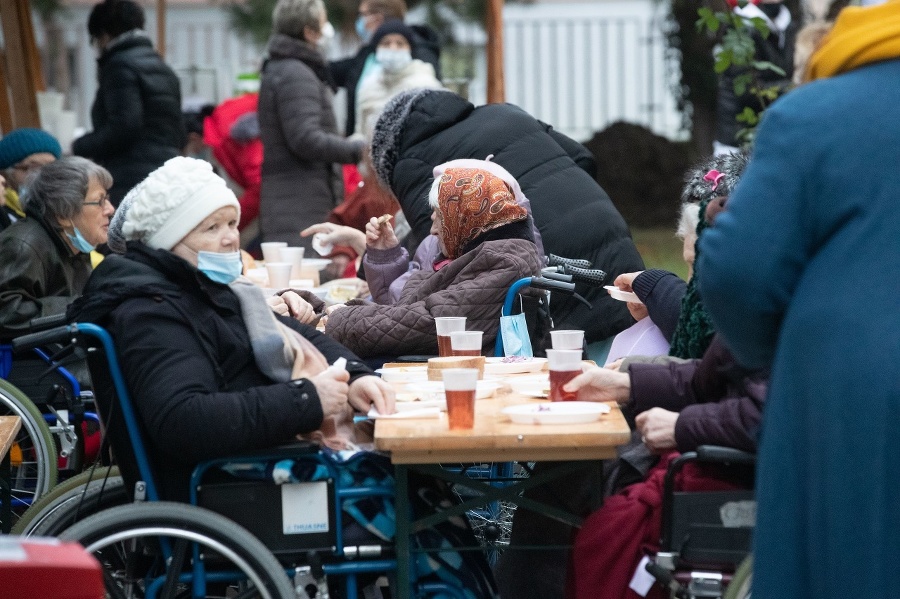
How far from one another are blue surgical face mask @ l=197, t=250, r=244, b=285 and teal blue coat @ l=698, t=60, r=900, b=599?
57.7 inches

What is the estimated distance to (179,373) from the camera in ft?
10.2

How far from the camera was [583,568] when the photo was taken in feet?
10.7

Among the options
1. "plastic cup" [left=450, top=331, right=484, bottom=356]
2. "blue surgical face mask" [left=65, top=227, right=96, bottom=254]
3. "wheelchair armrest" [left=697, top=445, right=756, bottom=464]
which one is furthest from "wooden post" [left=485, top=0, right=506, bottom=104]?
"wheelchair armrest" [left=697, top=445, right=756, bottom=464]

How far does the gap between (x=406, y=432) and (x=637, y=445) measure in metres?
0.77

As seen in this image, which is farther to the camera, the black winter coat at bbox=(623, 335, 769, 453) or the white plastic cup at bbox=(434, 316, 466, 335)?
the white plastic cup at bbox=(434, 316, 466, 335)

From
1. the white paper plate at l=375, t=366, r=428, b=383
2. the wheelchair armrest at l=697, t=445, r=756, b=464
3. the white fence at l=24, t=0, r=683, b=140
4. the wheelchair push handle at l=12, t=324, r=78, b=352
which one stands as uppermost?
the wheelchair push handle at l=12, t=324, r=78, b=352

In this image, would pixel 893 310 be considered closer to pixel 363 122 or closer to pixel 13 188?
pixel 13 188

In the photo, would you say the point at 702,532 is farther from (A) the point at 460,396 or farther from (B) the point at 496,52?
(B) the point at 496,52

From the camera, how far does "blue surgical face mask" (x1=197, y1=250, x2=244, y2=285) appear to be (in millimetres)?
3330

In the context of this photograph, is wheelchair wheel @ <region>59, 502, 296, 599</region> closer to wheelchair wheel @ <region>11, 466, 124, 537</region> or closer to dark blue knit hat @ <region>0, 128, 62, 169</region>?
wheelchair wheel @ <region>11, 466, 124, 537</region>

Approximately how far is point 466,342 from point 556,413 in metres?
0.71

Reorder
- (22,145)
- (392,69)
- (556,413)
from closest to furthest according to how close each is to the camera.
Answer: (556,413) → (22,145) → (392,69)

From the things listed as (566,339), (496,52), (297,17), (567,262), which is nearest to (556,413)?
(566,339)

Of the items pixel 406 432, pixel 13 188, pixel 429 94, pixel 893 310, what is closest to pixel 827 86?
pixel 893 310
